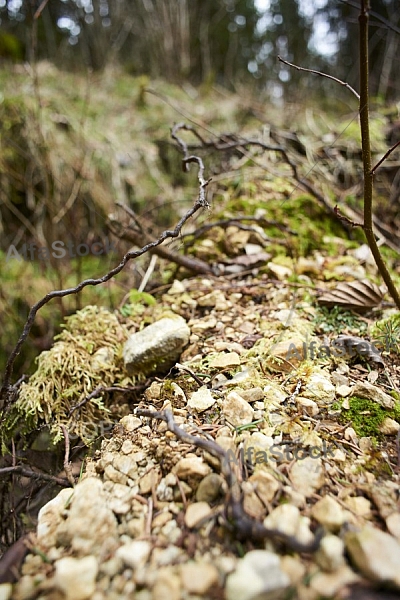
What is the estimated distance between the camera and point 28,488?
116 centimetres

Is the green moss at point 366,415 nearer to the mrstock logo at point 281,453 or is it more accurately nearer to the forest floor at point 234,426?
the forest floor at point 234,426

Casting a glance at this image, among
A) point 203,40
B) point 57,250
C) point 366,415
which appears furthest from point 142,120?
point 366,415

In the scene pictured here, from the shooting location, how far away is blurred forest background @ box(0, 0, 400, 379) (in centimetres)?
252

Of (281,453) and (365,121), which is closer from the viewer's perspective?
(281,453)

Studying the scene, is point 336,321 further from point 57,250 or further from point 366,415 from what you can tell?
point 57,250

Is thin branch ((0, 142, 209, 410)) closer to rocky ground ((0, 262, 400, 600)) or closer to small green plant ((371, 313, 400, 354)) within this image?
rocky ground ((0, 262, 400, 600))

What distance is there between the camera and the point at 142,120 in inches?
162

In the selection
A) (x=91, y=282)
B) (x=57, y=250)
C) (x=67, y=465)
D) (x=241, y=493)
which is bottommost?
(x=67, y=465)

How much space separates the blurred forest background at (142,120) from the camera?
8.28ft

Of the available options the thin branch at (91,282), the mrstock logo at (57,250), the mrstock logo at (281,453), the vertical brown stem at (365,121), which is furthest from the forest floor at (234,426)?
the mrstock logo at (57,250)

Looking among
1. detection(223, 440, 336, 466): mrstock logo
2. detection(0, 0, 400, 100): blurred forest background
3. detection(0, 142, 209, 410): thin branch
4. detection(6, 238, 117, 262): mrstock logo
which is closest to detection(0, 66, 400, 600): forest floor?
detection(223, 440, 336, 466): mrstock logo

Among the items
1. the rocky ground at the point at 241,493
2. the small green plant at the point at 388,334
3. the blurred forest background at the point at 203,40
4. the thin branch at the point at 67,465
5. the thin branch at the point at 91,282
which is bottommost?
the thin branch at the point at 67,465

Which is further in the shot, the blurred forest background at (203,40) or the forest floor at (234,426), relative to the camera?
the blurred forest background at (203,40)

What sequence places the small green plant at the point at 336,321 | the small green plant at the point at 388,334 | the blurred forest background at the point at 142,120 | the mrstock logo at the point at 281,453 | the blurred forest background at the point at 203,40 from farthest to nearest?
the blurred forest background at the point at 203,40 < the blurred forest background at the point at 142,120 < the small green plant at the point at 336,321 < the small green plant at the point at 388,334 < the mrstock logo at the point at 281,453
